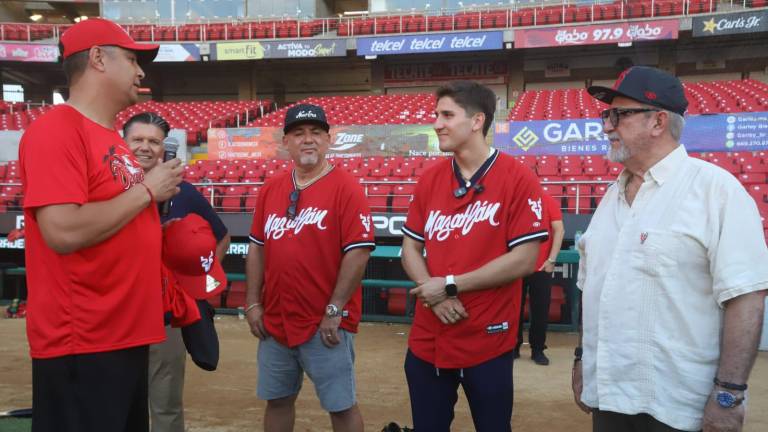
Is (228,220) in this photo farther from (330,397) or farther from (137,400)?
(137,400)

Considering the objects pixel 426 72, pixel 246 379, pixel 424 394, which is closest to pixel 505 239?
pixel 424 394

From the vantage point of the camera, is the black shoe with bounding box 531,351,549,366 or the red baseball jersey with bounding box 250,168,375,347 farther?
the black shoe with bounding box 531,351,549,366

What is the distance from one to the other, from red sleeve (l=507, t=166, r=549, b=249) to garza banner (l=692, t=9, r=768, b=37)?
2066cm

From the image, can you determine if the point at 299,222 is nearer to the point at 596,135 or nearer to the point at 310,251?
the point at 310,251

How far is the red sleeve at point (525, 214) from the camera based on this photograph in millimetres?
2459

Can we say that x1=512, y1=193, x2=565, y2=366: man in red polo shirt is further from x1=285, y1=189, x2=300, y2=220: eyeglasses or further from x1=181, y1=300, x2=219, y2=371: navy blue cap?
x1=181, y1=300, x2=219, y2=371: navy blue cap

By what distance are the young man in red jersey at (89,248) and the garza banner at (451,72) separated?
23.4 metres

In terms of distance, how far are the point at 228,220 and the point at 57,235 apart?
7.46 m

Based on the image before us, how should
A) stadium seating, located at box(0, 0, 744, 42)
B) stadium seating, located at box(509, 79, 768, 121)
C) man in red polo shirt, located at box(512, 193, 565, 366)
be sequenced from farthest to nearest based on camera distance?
stadium seating, located at box(0, 0, 744, 42)
stadium seating, located at box(509, 79, 768, 121)
man in red polo shirt, located at box(512, 193, 565, 366)

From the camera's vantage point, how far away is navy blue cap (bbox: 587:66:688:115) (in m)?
1.96

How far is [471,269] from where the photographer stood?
247 cm

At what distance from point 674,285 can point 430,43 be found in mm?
21617

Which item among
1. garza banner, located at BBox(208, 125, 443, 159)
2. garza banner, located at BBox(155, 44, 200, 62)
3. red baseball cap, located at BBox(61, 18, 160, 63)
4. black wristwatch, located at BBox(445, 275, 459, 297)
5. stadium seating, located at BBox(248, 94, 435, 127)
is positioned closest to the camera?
red baseball cap, located at BBox(61, 18, 160, 63)

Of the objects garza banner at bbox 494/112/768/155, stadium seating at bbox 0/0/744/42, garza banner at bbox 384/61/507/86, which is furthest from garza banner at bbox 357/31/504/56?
garza banner at bbox 494/112/768/155
